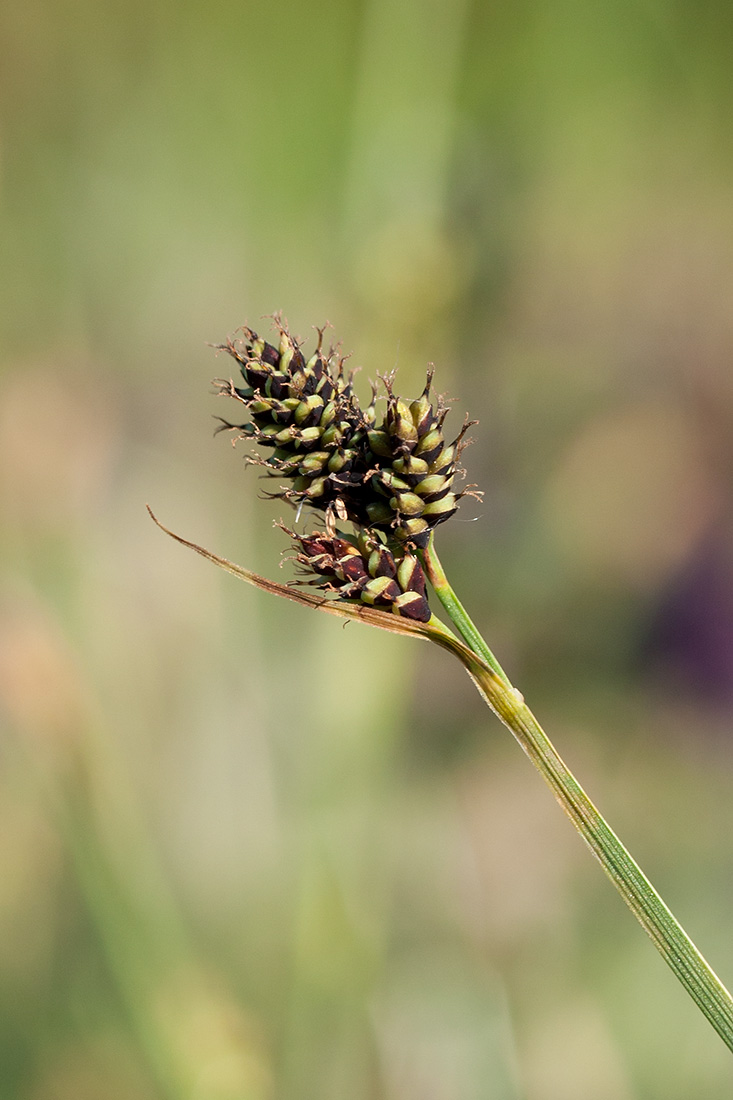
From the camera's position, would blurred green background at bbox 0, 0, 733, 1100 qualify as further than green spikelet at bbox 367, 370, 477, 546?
Yes

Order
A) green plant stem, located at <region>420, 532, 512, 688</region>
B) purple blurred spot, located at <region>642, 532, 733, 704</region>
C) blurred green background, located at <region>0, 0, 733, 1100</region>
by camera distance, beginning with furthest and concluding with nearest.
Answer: purple blurred spot, located at <region>642, 532, 733, 704</region> < blurred green background, located at <region>0, 0, 733, 1100</region> < green plant stem, located at <region>420, 532, 512, 688</region>

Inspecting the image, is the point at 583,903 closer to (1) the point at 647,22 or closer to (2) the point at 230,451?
(2) the point at 230,451

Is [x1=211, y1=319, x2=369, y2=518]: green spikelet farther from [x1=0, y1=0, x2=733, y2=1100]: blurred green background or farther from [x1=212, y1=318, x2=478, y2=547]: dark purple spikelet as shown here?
[x1=0, y1=0, x2=733, y2=1100]: blurred green background

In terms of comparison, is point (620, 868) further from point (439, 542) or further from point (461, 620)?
point (439, 542)

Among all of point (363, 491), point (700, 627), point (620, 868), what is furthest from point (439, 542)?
point (620, 868)

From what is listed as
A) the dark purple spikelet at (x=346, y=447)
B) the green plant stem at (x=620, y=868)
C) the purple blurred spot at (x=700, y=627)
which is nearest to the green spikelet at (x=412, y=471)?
the dark purple spikelet at (x=346, y=447)

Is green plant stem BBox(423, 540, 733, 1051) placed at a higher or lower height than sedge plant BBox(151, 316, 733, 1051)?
lower

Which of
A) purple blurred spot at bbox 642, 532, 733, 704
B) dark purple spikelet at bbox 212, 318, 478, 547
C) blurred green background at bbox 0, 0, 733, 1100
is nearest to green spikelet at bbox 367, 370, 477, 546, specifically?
dark purple spikelet at bbox 212, 318, 478, 547

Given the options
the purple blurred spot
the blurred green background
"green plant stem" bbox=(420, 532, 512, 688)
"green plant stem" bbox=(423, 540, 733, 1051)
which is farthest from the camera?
the purple blurred spot
